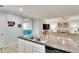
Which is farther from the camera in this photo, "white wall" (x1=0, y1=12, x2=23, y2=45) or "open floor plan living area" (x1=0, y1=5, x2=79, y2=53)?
"white wall" (x1=0, y1=12, x2=23, y2=45)

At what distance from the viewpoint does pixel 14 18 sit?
211 cm

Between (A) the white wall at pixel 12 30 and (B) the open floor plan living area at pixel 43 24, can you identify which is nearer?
(B) the open floor plan living area at pixel 43 24

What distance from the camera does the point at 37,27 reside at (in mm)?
2105

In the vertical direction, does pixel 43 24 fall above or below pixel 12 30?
above

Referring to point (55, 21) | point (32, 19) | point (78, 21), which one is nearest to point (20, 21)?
point (32, 19)

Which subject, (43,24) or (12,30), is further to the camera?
(12,30)
